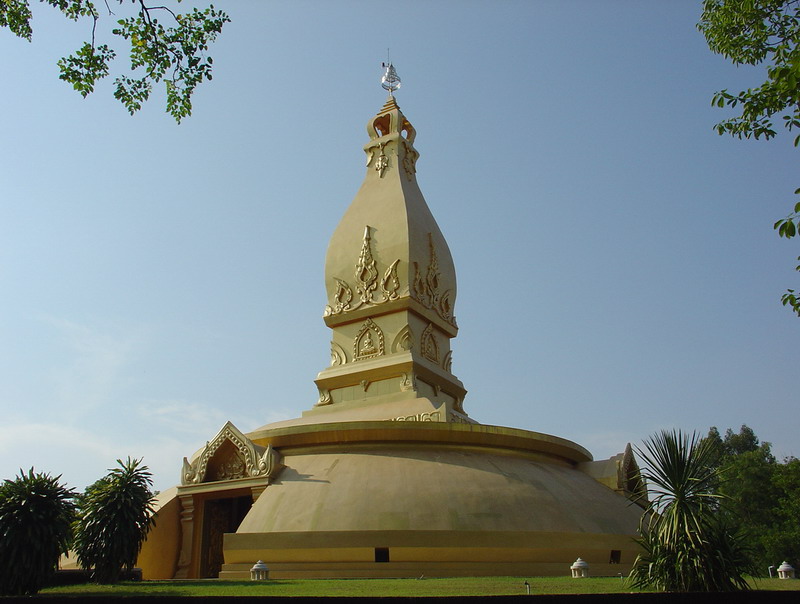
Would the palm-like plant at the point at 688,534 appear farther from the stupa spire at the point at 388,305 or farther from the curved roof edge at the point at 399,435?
the stupa spire at the point at 388,305

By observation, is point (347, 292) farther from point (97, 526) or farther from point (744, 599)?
point (744, 599)

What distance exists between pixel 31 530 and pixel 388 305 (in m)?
15.1

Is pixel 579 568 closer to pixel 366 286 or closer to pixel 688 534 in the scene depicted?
pixel 688 534

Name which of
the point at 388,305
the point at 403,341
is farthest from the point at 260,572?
the point at 388,305

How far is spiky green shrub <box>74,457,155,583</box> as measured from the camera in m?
16.3

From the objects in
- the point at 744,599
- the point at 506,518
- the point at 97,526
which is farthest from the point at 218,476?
the point at 744,599

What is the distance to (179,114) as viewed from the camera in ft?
39.9

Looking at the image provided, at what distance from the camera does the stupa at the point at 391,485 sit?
641 inches

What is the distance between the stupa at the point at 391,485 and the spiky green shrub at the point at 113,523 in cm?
207

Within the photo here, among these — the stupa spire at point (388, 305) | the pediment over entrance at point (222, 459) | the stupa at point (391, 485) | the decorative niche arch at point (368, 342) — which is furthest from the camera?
the decorative niche arch at point (368, 342)

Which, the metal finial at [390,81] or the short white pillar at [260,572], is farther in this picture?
the metal finial at [390,81]

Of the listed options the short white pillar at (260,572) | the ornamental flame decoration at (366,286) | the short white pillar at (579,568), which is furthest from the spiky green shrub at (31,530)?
the ornamental flame decoration at (366,286)

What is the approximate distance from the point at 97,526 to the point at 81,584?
132cm

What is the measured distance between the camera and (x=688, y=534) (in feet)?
36.8
